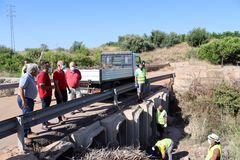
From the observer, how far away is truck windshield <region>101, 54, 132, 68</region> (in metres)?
17.2

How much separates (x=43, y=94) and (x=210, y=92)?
1249 cm

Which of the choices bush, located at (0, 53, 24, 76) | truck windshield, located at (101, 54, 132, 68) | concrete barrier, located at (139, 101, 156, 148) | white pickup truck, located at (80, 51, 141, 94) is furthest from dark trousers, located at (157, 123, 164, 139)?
bush, located at (0, 53, 24, 76)

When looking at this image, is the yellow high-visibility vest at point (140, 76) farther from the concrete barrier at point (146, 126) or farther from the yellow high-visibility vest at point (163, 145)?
the yellow high-visibility vest at point (163, 145)

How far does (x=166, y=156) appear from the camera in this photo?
1125 cm

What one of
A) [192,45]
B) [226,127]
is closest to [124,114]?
[226,127]

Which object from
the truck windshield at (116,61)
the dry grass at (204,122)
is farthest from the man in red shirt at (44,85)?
the truck windshield at (116,61)

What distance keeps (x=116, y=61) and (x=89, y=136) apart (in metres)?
10.4

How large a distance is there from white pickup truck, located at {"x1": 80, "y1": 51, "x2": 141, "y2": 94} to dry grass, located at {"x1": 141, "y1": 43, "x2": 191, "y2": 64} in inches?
1722

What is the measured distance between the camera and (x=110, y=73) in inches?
566

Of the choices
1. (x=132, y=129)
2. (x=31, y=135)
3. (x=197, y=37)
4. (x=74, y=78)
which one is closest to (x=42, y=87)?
(x=31, y=135)

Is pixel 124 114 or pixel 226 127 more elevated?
pixel 124 114

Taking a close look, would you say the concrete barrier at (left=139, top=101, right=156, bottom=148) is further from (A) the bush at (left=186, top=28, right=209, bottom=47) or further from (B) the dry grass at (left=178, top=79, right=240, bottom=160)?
(A) the bush at (left=186, top=28, right=209, bottom=47)

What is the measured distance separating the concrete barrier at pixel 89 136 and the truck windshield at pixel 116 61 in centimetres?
880

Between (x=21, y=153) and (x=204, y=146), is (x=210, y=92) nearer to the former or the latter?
(x=204, y=146)
